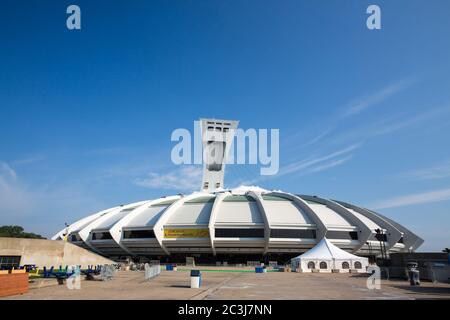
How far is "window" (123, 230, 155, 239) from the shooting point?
6162 centimetres

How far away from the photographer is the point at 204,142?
3757 inches

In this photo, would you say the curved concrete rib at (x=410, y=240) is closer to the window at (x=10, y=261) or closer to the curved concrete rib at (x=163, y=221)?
the curved concrete rib at (x=163, y=221)

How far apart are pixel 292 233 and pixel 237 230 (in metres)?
9.80

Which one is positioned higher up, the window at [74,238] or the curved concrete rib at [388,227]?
the curved concrete rib at [388,227]

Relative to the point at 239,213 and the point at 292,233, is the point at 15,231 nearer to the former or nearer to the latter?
the point at 239,213

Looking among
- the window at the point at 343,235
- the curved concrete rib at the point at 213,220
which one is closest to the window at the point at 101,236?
the curved concrete rib at the point at 213,220

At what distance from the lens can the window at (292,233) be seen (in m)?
58.6

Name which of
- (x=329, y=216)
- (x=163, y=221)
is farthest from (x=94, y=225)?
(x=329, y=216)

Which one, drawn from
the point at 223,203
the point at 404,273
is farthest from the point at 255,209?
the point at 404,273

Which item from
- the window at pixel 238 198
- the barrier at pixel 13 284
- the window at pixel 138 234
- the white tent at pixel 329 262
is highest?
the window at pixel 238 198

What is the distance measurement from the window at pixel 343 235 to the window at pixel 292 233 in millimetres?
2922

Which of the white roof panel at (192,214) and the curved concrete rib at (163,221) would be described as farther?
the white roof panel at (192,214)

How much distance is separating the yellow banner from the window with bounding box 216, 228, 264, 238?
8.16ft
